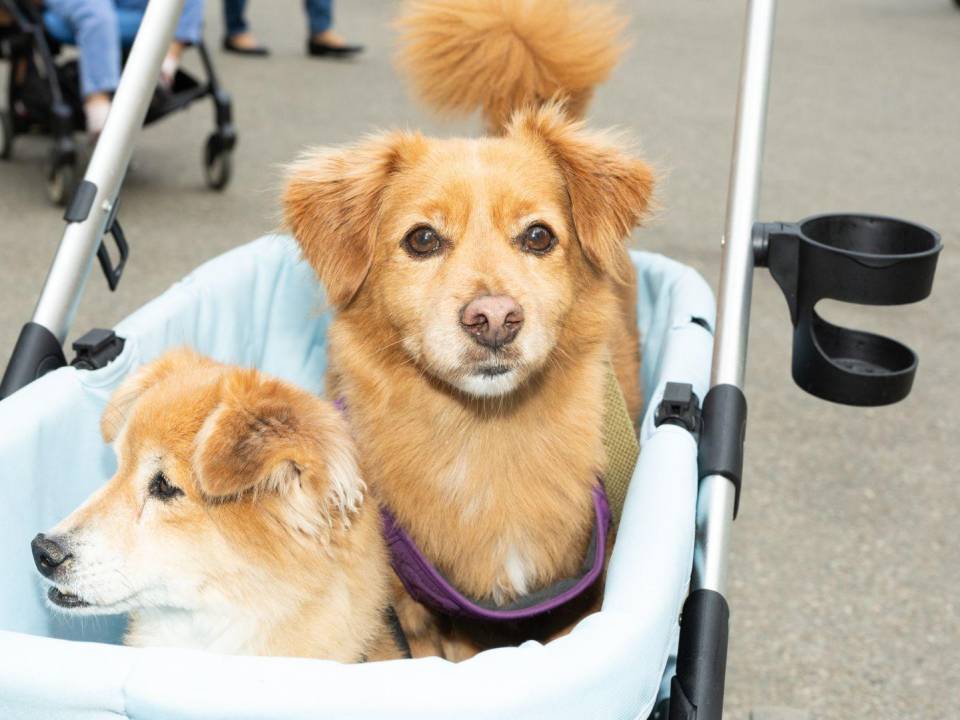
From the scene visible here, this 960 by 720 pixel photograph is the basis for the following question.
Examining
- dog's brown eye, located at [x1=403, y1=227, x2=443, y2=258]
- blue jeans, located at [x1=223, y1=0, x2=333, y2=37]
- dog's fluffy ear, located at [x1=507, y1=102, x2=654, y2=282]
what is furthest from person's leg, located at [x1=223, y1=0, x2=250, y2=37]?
dog's brown eye, located at [x1=403, y1=227, x2=443, y2=258]

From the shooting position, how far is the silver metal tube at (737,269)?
2.02m

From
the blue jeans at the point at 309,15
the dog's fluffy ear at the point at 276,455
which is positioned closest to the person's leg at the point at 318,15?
the blue jeans at the point at 309,15

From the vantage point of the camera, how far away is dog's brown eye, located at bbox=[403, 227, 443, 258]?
2.40 meters

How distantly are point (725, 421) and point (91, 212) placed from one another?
1.47m

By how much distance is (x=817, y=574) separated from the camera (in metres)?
3.53

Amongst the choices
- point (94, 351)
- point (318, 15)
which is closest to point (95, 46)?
point (94, 351)

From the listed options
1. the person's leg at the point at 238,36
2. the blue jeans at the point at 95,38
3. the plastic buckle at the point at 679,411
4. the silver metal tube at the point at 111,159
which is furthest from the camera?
the person's leg at the point at 238,36

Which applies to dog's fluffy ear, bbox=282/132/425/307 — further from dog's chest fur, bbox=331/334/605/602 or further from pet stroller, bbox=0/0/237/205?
pet stroller, bbox=0/0/237/205

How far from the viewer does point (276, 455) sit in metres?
1.88

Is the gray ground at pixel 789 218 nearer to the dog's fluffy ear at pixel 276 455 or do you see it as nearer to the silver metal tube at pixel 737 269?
the silver metal tube at pixel 737 269

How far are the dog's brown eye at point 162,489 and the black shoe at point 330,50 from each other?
810 centimetres

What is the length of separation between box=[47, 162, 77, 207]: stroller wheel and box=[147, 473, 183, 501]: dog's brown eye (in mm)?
4067

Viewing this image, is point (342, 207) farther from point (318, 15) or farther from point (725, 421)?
point (318, 15)

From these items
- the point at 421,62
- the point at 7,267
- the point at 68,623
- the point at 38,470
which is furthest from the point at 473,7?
the point at 7,267
